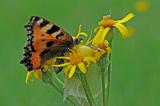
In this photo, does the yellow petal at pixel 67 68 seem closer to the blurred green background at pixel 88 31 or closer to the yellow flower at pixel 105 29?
the yellow flower at pixel 105 29

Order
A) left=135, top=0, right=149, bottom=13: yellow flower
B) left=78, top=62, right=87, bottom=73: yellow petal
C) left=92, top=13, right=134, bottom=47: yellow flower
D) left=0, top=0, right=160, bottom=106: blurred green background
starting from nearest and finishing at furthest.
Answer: left=78, top=62, right=87, bottom=73: yellow petal, left=92, top=13, right=134, bottom=47: yellow flower, left=0, top=0, right=160, bottom=106: blurred green background, left=135, top=0, right=149, bottom=13: yellow flower

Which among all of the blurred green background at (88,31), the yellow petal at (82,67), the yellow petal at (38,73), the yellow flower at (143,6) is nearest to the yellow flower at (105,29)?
the yellow petal at (82,67)

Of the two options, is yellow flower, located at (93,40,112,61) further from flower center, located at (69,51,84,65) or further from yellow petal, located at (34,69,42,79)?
yellow petal, located at (34,69,42,79)

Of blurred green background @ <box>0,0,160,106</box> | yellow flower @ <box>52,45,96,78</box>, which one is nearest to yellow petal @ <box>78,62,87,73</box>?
yellow flower @ <box>52,45,96,78</box>

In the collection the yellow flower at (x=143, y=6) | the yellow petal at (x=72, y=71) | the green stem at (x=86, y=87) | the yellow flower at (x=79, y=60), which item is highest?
the yellow flower at (x=143, y=6)

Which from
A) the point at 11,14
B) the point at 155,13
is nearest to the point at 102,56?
the point at 155,13

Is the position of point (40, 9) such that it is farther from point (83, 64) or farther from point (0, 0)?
point (83, 64)

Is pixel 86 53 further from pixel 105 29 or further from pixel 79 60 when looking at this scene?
pixel 105 29
